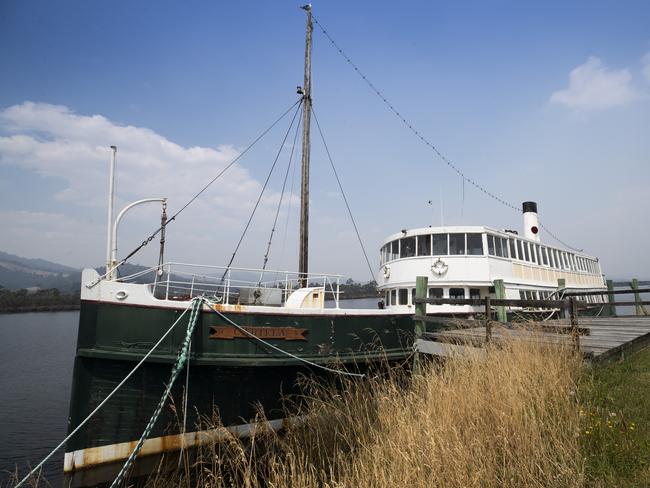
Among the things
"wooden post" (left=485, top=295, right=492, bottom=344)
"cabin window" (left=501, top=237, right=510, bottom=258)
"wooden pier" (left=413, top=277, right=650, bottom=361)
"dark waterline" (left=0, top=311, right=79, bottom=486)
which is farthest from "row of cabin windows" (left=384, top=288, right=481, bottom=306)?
"dark waterline" (left=0, top=311, right=79, bottom=486)

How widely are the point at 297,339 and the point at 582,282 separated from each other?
59.0 feet

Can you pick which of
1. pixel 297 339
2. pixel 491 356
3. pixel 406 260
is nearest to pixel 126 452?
pixel 297 339

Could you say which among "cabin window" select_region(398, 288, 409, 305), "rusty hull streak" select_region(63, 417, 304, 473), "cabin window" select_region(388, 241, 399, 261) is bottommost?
"rusty hull streak" select_region(63, 417, 304, 473)

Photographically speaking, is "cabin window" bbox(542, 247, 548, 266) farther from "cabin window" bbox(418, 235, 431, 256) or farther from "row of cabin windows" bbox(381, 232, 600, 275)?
"cabin window" bbox(418, 235, 431, 256)

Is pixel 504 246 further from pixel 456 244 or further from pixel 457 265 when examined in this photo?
pixel 457 265

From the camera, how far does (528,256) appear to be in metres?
13.5

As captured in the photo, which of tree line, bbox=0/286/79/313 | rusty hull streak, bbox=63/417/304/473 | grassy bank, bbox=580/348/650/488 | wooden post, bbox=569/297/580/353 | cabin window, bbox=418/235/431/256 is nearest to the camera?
grassy bank, bbox=580/348/650/488

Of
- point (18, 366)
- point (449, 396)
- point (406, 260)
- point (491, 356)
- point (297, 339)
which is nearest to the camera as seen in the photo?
point (449, 396)

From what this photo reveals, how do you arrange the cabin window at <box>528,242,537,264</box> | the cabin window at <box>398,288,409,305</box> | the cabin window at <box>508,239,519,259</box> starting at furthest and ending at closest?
the cabin window at <box>528,242,537,264</box>
the cabin window at <box>508,239,519,259</box>
the cabin window at <box>398,288,409,305</box>

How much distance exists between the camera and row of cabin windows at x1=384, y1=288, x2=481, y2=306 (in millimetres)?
11352

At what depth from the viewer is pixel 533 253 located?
14.0 meters

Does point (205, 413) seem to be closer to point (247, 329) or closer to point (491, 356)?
point (247, 329)

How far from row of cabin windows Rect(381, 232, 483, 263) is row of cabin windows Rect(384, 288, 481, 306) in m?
1.10

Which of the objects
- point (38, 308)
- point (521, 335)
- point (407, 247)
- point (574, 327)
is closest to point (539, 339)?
point (521, 335)
